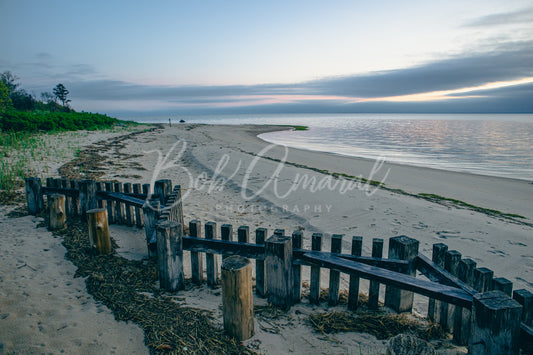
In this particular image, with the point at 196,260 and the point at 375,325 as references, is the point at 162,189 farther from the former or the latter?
the point at 375,325

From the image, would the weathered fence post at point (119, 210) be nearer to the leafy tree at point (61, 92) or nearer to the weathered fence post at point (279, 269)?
the weathered fence post at point (279, 269)

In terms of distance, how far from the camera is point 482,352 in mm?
2104

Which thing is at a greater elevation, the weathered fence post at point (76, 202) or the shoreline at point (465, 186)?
the weathered fence post at point (76, 202)

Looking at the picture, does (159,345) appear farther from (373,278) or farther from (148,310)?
(373,278)

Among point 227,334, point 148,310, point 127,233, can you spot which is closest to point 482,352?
point 227,334

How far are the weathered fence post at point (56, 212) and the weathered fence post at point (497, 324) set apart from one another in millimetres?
6329

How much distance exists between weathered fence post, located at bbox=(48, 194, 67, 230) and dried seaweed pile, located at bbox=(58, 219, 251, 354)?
3.07 ft

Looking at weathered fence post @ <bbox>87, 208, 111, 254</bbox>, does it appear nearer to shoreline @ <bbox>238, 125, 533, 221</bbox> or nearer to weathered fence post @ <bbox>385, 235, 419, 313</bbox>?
weathered fence post @ <bbox>385, 235, 419, 313</bbox>

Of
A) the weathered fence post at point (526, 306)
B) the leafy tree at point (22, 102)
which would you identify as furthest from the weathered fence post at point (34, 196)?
the leafy tree at point (22, 102)

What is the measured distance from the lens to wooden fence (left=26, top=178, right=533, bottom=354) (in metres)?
2.07

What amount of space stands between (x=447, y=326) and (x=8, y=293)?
199 inches

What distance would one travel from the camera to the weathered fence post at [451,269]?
9.63 ft

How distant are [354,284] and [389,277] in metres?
0.56

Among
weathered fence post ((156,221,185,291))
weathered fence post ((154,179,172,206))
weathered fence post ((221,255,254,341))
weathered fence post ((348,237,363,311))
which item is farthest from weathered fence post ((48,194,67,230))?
weathered fence post ((348,237,363,311))
